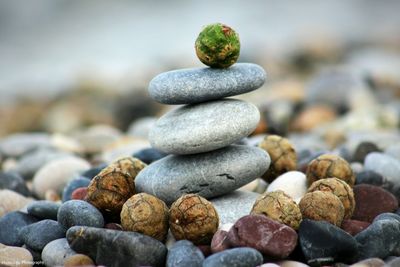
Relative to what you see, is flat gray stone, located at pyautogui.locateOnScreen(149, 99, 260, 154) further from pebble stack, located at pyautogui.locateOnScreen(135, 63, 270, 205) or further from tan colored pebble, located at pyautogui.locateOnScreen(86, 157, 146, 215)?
tan colored pebble, located at pyautogui.locateOnScreen(86, 157, 146, 215)

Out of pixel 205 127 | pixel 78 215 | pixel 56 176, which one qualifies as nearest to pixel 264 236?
pixel 205 127

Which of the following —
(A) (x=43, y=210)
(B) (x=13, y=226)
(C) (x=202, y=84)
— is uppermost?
(C) (x=202, y=84)

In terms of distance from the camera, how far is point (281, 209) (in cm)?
A: 471

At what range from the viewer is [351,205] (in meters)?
5.18

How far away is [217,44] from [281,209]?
1.46 meters

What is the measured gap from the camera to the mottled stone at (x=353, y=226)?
4906 millimetres

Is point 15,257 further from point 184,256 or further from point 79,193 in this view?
point 184,256

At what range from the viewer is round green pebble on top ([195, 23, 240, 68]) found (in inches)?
204

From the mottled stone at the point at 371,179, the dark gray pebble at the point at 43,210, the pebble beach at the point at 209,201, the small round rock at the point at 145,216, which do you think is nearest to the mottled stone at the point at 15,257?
the pebble beach at the point at 209,201

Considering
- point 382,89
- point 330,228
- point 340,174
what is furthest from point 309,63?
point 330,228

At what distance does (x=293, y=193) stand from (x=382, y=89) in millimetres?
8615

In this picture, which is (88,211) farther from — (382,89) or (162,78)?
(382,89)

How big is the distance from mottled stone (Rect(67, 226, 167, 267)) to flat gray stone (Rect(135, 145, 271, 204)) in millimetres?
793

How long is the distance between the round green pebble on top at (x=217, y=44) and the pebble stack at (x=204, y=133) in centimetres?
11
